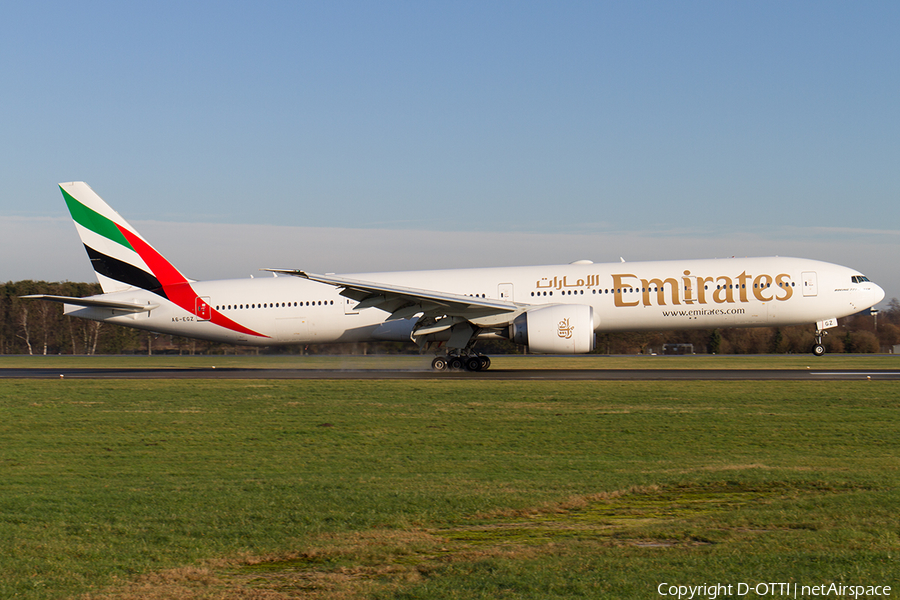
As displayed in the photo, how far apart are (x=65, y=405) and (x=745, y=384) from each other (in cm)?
1685

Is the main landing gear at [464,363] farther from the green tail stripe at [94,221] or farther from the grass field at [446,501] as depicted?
the green tail stripe at [94,221]

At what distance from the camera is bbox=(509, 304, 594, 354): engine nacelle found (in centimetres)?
2564

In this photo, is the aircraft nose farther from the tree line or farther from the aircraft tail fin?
the aircraft tail fin

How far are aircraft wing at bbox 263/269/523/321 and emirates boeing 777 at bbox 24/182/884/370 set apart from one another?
6 centimetres

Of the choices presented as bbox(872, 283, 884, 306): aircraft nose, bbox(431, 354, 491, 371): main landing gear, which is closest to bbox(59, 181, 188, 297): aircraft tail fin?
bbox(431, 354, 491, 371): main landing gear

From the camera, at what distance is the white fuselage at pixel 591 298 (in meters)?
27.2

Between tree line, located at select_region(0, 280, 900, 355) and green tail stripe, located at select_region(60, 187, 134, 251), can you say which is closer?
green tail stripe, located at select_region(60, 187, 134, 251)

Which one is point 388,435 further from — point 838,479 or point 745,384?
point 745,384

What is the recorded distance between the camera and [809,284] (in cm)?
2753

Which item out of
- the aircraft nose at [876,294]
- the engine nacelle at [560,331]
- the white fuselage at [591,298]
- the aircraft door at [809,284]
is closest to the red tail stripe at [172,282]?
the white fuselage at [591,298]

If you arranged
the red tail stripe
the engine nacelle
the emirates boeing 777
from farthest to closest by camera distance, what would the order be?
the red tail stripe, the emirates boeing 777, the engine nacelle

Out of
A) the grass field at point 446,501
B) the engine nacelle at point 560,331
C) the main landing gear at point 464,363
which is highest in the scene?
the engine nacelle at point 560,331

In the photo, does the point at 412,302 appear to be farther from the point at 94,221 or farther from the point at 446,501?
the point at 446,501

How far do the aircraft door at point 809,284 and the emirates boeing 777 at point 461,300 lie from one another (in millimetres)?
36
